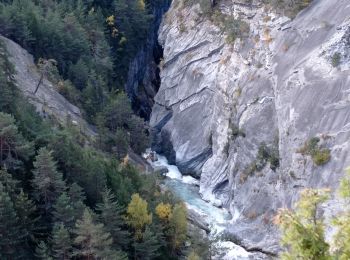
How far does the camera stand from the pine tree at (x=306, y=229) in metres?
8.47

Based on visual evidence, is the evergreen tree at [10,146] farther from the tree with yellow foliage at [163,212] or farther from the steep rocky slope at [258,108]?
the steep rocky slope at [258,108]

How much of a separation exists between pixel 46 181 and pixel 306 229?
20508 millimetres

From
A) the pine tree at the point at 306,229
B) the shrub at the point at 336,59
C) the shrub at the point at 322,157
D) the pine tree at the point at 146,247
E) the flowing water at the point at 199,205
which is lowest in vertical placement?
the flowing water at the point at 199,205

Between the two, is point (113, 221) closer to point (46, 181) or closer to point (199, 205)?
point (46, 181)

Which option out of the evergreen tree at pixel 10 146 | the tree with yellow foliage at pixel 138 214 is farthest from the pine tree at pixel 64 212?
the tree with yellow foliage at pixel 138 214

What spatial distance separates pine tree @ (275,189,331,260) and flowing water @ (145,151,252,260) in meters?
26.9

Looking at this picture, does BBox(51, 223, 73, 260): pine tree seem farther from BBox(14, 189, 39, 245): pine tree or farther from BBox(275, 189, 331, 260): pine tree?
BBox(275, 189, 331, 260): pine tree

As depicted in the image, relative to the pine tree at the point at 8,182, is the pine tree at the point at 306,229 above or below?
above

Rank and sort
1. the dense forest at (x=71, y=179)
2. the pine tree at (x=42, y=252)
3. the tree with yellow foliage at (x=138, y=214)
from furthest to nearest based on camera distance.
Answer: the tree with yellow foliage at (x=138, y=214) < the dense forest at (x=71, y=179) < the pine tree at (x=42, y=252)

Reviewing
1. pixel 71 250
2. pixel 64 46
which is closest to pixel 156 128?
pixel 64 46

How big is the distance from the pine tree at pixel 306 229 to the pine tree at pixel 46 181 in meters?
20.2

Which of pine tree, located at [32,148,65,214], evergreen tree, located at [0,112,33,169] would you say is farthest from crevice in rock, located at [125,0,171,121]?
pine tree, located at [32,148,65,214]

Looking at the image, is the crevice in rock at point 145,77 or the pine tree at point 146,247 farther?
the crevice in rock at point 145,77

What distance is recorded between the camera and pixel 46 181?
26.7 m
